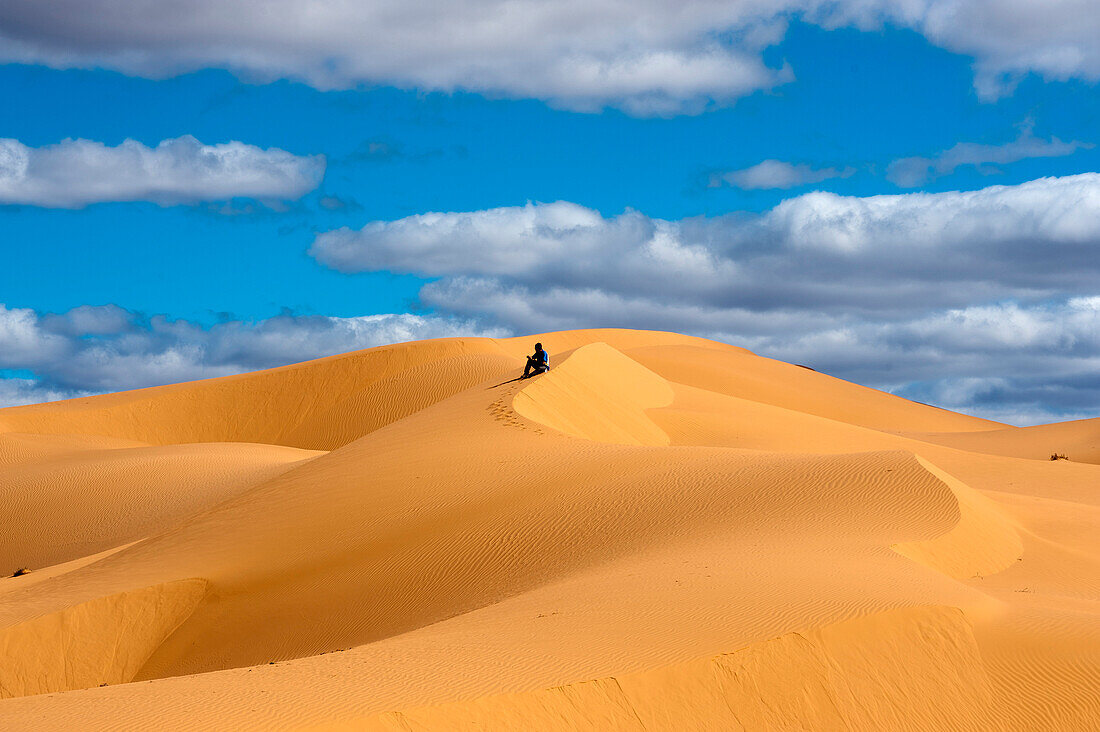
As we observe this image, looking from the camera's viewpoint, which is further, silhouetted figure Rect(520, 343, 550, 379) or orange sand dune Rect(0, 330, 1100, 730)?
silhouetted figure Rect(520, 343, 550, 379)

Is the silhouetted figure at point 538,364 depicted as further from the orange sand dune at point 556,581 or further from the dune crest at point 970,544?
the dune crest at point 970,544

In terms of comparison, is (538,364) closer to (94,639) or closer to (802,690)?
(94,639)

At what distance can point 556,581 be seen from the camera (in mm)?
14406

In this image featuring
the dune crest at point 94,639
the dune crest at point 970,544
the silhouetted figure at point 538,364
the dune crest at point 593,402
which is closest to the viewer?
the dune crest at point 970,544

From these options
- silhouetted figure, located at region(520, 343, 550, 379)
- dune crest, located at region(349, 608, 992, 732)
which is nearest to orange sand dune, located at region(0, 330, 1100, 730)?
dune crest, located at region(349, 608, 992, 732)

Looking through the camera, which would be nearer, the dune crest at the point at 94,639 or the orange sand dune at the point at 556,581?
the orange sand dune at the point at 556,581

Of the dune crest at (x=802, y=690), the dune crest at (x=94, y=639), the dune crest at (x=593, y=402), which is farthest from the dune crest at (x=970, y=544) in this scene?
the dune crest at (x=94, y=639)

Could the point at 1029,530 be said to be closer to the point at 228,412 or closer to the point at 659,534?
the point at 659,534

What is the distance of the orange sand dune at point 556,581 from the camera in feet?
31.6

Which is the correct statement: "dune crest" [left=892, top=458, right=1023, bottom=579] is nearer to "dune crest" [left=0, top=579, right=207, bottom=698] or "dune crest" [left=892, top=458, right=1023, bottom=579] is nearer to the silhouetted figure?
"dune crest" [left=0, top=579, right=207, bottom=698]

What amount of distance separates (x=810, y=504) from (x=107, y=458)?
84.0ft

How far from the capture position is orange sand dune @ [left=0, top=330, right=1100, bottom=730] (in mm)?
9617

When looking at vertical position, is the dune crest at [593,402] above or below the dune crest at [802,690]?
above

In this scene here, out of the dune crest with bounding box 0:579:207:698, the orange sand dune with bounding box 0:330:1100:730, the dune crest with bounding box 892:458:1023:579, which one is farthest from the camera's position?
the dune crest with bounding box 0:579:207:698
